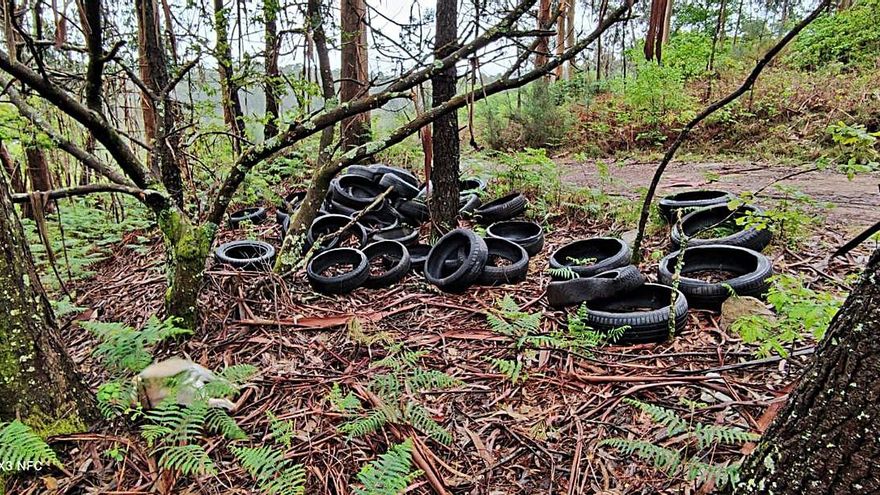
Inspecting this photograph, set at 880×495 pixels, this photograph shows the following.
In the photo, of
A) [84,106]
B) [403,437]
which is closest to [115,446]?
[403,437]

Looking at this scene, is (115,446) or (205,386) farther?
(205,386)

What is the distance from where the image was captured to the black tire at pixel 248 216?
6020 mm

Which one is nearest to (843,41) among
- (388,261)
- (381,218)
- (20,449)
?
(381,218)

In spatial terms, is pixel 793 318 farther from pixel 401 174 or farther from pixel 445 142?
pixel 401 174

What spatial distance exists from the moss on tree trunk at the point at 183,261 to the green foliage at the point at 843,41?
12338mm

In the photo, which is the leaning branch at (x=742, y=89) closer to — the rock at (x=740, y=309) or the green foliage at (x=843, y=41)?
the rock at (x=740, y=309)

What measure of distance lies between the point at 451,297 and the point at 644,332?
1470 mm

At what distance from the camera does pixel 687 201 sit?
14.8 feet

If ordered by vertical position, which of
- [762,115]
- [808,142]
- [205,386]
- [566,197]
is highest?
[762,115]

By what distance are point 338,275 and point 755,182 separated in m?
5.90

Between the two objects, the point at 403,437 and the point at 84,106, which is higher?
the point at 84,106

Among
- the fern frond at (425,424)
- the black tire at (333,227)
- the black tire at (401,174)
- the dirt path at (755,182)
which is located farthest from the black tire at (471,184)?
the fern frond at (425,424)

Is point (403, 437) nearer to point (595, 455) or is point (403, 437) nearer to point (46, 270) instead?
point (595, 455)

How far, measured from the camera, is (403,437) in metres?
1.99
